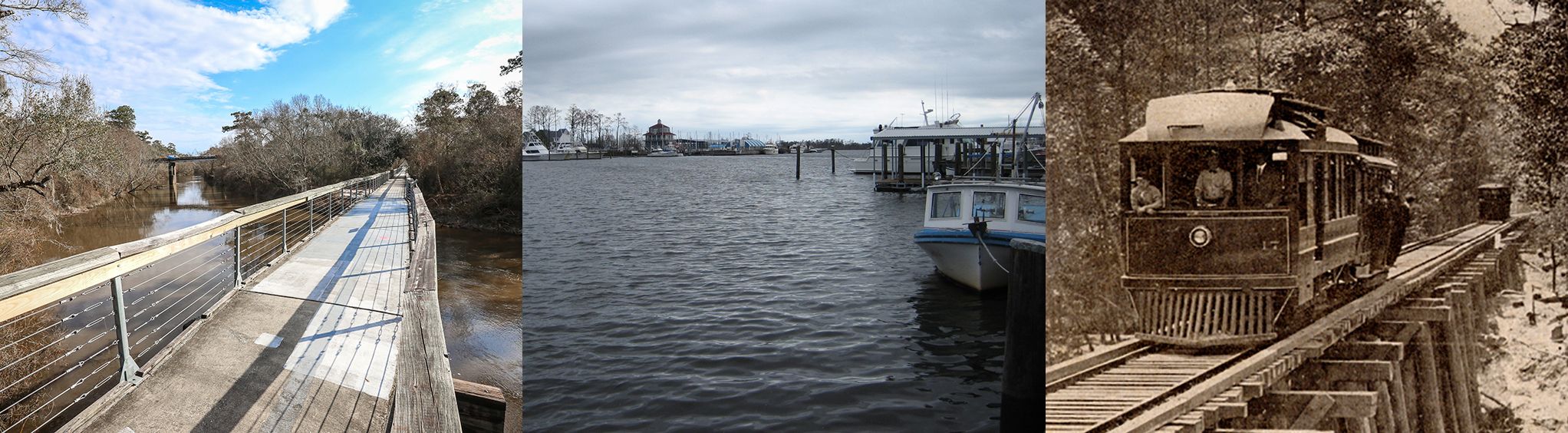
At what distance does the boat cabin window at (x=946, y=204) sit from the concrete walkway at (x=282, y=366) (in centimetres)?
299

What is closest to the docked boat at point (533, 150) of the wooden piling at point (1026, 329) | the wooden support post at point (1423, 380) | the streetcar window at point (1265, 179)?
the wooden piling at point (1026, 329)

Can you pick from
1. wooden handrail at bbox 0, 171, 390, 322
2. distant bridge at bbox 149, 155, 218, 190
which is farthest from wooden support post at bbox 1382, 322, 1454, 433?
distant bridge at bbox 149, 155, 218, 190

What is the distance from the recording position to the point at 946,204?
15.1 ft

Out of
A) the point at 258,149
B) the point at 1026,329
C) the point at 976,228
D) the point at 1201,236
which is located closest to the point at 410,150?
the point at 258,149

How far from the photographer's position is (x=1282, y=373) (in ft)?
5.33

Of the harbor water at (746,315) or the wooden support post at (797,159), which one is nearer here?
the harbor water at (746,315)

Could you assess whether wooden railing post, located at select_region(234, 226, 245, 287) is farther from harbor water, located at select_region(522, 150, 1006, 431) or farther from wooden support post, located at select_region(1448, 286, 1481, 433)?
wooden support post, located at select_region(1448, 286, 1481, 433)

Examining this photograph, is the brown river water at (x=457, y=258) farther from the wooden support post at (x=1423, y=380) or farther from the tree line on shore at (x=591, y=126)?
the wooden support post at (x=1423, y=380)

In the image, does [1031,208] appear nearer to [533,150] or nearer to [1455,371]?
[1455,371]

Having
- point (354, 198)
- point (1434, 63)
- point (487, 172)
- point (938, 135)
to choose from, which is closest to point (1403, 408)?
point (1434, 63)

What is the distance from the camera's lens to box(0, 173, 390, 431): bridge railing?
5.48 feet

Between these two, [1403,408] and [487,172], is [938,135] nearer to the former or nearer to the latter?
[1403,408]

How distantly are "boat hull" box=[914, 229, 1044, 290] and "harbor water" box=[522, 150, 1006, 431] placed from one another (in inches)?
6.5

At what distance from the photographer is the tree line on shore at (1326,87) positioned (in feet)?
5.12
